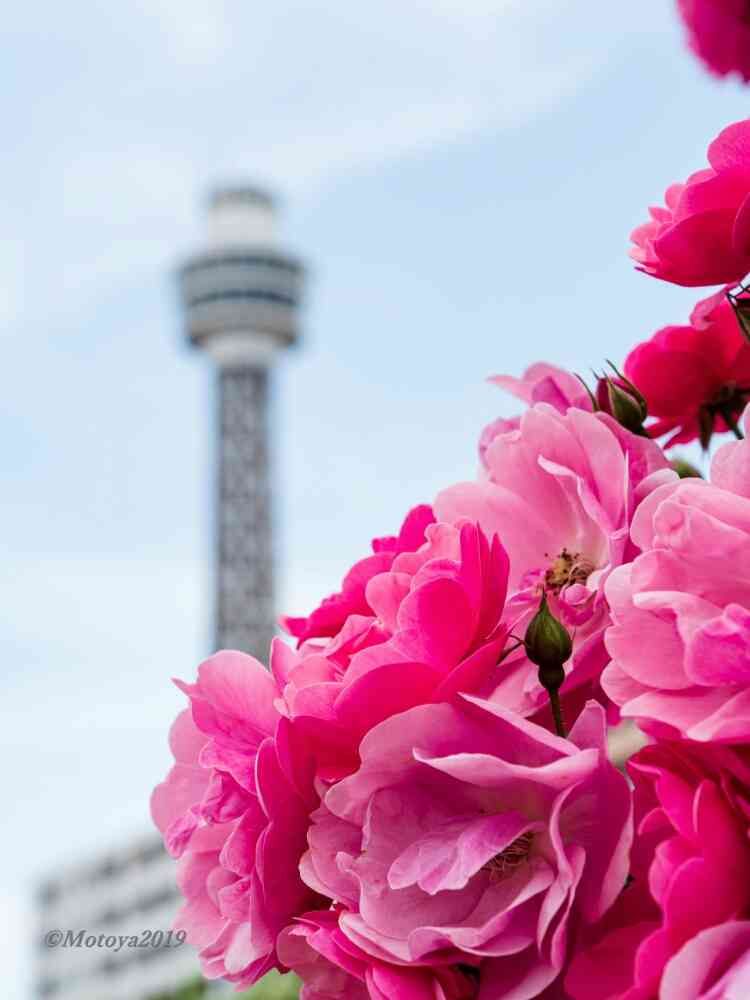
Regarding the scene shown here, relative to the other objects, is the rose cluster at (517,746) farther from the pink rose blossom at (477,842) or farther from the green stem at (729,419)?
the green stem at (729,419)

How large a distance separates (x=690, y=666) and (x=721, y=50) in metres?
0.40

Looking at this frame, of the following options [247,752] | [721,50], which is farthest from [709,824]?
[721,50]

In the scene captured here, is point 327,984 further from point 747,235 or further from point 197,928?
point 747,235

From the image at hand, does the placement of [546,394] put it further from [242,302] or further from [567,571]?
[242,302]

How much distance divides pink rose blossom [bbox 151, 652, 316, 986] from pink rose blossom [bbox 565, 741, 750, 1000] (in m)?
0.18

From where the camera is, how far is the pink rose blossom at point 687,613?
0.63 meters

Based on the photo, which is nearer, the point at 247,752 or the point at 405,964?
the point at 405,964

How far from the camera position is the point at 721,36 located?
875mm

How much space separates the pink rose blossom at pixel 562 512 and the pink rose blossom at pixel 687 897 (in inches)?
5.7

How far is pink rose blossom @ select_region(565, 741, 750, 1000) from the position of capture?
0.58 meters

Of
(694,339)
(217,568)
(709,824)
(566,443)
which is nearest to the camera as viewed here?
(709,824)

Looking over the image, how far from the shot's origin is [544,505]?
92 cm

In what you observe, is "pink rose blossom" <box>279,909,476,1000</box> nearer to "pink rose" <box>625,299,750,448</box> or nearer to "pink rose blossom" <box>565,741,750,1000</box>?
"pink rose blossom" <box>565,741,750,1000</box>

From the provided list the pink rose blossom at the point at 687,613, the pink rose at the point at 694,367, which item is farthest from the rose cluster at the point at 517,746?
the pink rose at the point at 694,367
